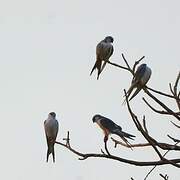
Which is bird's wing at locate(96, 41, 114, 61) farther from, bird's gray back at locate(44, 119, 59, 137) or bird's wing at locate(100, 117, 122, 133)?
bird's wing at locate(100, 117, 122, 133)

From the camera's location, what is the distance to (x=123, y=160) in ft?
15.1

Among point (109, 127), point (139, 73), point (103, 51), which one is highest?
point (103, 51)

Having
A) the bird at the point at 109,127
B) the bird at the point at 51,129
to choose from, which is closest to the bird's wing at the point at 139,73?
the bird at the point at 109,127

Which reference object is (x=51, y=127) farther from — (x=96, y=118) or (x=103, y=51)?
(x=103, y=51)

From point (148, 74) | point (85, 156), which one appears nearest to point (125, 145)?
point (85, 156)

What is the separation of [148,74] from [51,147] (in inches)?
84.0

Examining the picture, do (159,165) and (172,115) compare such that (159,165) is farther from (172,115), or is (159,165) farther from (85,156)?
(85,156)

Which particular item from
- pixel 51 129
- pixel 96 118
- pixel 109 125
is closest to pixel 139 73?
pixel 96 118

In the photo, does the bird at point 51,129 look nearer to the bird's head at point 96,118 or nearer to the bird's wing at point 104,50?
the bird's head at point 96,118

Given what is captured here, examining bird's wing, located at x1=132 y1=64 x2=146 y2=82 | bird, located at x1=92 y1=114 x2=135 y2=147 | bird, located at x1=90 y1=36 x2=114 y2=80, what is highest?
bird, located at x1=90 y1=36 x2=114 y2=80

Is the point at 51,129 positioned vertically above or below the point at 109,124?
above

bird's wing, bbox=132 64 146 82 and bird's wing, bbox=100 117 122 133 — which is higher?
bird's wing, bbox=132 64 146 82

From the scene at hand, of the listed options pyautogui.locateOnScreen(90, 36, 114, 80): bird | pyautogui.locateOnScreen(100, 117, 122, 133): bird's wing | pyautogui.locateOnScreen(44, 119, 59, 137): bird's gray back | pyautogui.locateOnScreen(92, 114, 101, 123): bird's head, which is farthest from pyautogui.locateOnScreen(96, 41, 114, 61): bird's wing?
pyautogui.locateOnScreen(100, 117, 122, 133): bird's wing

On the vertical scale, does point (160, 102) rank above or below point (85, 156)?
above
